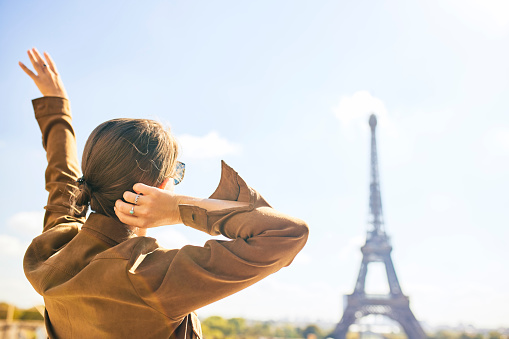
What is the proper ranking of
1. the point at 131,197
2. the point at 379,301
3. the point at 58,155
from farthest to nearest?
1. the point at 379,301
2. the point at 58,155
3. the point at 131,197

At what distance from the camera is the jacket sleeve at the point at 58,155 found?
62.4 inches

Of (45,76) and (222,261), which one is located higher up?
(45,76)

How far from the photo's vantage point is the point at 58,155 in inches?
67.5

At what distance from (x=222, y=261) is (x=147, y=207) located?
0.25 meters

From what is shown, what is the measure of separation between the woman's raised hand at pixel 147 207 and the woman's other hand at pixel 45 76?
95 centimetres

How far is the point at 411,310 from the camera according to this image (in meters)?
29.0

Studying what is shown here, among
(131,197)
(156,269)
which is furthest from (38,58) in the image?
(156,269)

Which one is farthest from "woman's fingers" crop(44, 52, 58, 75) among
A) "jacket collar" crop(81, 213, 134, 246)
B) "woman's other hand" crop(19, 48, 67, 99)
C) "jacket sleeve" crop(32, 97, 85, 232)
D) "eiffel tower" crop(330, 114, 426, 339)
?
"eiffel tower" crop(330, 114, 426, 339)

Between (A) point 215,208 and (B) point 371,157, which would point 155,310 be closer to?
(A) point 215,208

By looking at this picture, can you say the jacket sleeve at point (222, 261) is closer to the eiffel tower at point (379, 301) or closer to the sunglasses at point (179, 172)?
the sunglasses at point (179, 172)

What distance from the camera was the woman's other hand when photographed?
186 cm

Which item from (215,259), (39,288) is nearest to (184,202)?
(215,259)

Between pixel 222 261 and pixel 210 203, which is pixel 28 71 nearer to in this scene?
pixel 210 203

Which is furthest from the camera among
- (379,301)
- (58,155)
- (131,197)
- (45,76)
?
(379,301)
